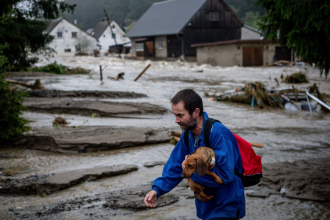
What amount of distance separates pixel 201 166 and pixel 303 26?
5.14 m

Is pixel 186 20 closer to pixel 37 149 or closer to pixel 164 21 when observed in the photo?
pixel 164 21

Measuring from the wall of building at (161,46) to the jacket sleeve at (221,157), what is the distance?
53.3 meters

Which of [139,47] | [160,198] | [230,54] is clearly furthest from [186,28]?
[160,198]

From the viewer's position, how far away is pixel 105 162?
7320mm

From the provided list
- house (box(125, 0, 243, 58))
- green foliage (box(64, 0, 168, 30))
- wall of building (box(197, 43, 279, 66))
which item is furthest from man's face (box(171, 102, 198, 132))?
green foliage (box(64, 0, 168, 30))

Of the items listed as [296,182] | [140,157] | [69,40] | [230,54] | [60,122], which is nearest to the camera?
[296,182]

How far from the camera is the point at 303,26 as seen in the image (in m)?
6.91

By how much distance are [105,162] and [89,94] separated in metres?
9.47

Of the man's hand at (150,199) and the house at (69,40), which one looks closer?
the man's hand at (150,199)

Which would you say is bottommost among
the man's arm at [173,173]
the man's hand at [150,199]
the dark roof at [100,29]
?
the man's hand at [150,199]

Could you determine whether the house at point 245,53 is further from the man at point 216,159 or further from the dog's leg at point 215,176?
the dog's leg at point 215,176

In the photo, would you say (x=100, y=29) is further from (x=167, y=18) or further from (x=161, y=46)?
(x=161, y=46)

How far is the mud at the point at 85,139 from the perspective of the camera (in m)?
8.12

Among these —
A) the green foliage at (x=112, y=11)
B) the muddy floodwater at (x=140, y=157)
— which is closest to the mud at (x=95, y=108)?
the muddy floodwater at (x=140, y=157)
